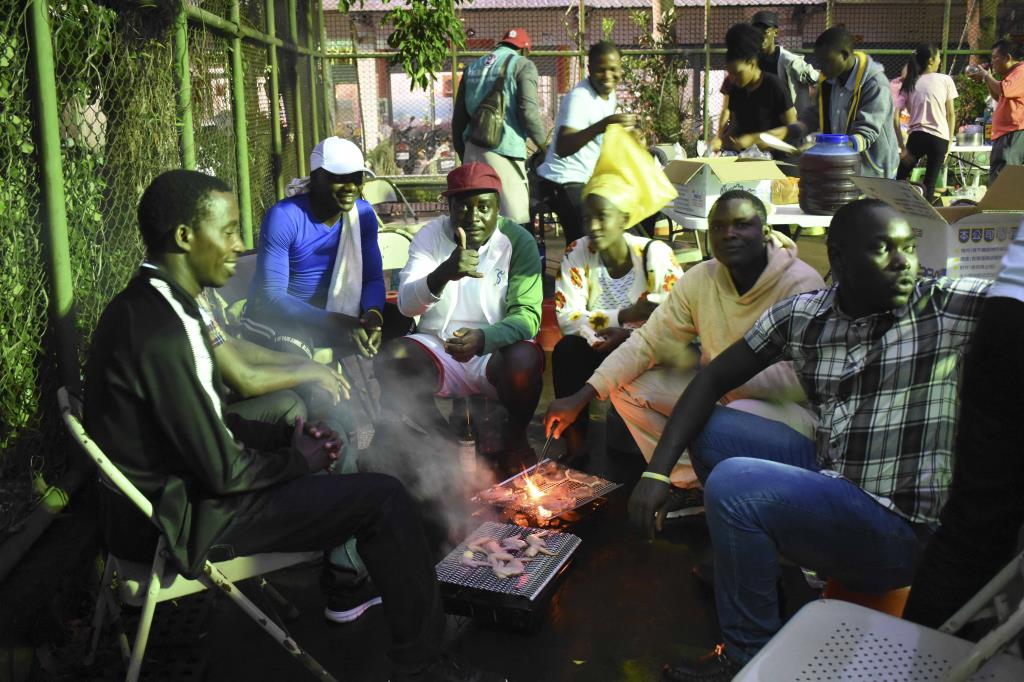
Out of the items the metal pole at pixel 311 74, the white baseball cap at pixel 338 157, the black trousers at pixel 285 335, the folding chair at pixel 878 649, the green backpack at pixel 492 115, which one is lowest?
the folding chair at pixel 878 649

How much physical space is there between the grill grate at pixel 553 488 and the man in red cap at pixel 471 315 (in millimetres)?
417

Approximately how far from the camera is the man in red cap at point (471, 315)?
183 inches

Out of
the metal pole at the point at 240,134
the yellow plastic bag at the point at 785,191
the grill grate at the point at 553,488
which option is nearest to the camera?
the grill grate at the point at 553,488

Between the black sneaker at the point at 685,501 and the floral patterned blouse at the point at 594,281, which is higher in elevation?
the floral patterned blouse at the point at 594,281

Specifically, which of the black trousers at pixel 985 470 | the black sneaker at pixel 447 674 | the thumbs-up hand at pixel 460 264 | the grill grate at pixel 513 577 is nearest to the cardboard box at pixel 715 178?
the thumbs-up hand at pixel 460 264

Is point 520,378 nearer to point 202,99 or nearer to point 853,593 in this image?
point 853,593

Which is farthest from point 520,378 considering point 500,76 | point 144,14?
point 500,76

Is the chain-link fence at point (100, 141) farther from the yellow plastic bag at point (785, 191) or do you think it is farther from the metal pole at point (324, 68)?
the yellow plastic bag at point (785, 191)

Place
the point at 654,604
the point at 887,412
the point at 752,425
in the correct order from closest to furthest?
the point at 887,412 < the point at 752,425 < the point at 654,604

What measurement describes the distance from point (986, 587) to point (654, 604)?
5.65ft

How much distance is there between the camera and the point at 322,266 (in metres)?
4.85

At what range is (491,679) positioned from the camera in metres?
2.89

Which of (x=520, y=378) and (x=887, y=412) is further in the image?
(x=520, y=378)

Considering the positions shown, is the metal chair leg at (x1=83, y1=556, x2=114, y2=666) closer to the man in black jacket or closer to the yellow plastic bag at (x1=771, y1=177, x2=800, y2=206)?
the man in black jacket
